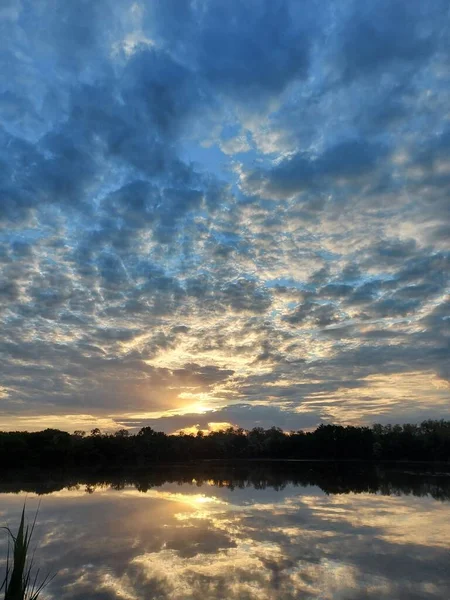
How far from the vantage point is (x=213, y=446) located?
262 feet

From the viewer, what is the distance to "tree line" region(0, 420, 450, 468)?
200ft

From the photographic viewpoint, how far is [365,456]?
74312 mm

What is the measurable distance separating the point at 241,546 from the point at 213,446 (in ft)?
223

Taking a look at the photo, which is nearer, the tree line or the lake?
the lake

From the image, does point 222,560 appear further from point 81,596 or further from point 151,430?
point 151,430

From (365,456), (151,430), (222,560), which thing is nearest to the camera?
(222,560)

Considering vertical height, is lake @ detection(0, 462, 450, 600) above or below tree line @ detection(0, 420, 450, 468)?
below

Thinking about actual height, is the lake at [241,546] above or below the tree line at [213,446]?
below

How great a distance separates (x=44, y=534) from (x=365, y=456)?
6661cm

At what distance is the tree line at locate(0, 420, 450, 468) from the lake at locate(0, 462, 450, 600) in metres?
35.4

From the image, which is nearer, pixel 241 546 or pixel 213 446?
pixel 241 546

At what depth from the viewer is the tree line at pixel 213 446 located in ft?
200

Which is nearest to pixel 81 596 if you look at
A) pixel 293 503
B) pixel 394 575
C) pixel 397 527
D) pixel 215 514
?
pixel 394 575

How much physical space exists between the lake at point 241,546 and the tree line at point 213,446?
35.4m
